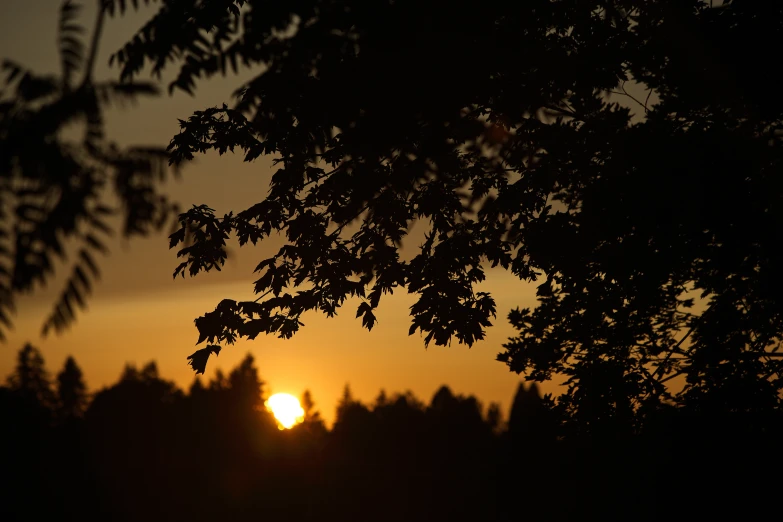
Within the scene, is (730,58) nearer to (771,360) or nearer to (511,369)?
(771,360)

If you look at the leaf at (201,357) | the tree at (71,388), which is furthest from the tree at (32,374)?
the leaf at (201,357)

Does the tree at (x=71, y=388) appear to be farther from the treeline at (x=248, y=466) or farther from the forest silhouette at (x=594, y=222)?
the forest silhouette at (x=594, y=222)

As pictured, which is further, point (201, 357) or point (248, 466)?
point (248, 466)

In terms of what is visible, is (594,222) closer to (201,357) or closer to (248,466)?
(201,357)

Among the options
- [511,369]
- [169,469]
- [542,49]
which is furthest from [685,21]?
[169,469]

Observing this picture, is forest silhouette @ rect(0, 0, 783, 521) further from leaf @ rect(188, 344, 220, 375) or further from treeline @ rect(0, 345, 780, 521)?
treeline @ rect(0, 345, 780, 521)

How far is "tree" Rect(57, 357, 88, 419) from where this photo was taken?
4200 inches

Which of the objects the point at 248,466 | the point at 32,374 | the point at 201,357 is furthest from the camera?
the point at 32,374

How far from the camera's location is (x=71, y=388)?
108250mm

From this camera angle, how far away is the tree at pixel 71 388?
106688mm

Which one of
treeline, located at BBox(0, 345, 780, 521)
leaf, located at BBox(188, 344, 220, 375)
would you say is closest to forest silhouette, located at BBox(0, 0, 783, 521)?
leaf, located at BBox(188, 344, 220, 375)

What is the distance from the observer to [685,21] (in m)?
11.0

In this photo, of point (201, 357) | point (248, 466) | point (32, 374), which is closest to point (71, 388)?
point (32, 374)

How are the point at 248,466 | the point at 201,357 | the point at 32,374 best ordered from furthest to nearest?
the point at 32,374, the point at 248,466, the point at 201,357
